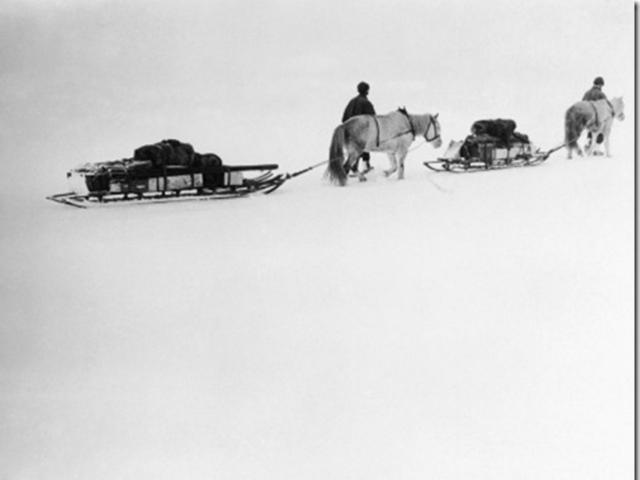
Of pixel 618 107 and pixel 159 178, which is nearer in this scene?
pixel 159 178

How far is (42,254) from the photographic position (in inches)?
111

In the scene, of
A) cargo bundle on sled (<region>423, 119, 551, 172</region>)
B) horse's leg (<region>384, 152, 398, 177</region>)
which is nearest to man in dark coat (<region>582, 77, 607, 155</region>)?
cargo bundle on sled (<region>423, 119, 551, 172</region>)

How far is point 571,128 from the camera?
2.95 m

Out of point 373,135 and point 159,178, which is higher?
point 373,135

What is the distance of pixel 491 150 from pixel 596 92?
45 centimetres

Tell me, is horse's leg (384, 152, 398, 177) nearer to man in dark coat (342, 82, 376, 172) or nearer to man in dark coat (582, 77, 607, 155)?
man in dark coat (342, 82, 376, 172)

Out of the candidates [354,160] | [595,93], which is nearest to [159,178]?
[354,160]

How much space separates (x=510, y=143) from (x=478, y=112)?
0.17 metres

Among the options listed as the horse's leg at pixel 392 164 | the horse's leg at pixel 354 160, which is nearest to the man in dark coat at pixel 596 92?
the horse's leg at pixel 392 164

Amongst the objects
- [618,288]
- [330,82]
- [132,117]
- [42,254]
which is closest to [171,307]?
[42,254]

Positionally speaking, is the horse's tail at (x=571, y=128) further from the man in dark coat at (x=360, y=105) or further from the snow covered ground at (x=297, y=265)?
the man in dark coat at (x=360, y=105)

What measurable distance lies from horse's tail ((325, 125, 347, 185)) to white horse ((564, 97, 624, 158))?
85cm

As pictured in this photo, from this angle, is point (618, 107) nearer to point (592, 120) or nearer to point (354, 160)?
point (592, 120)

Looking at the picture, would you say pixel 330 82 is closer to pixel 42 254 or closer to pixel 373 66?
pixel 373 66
